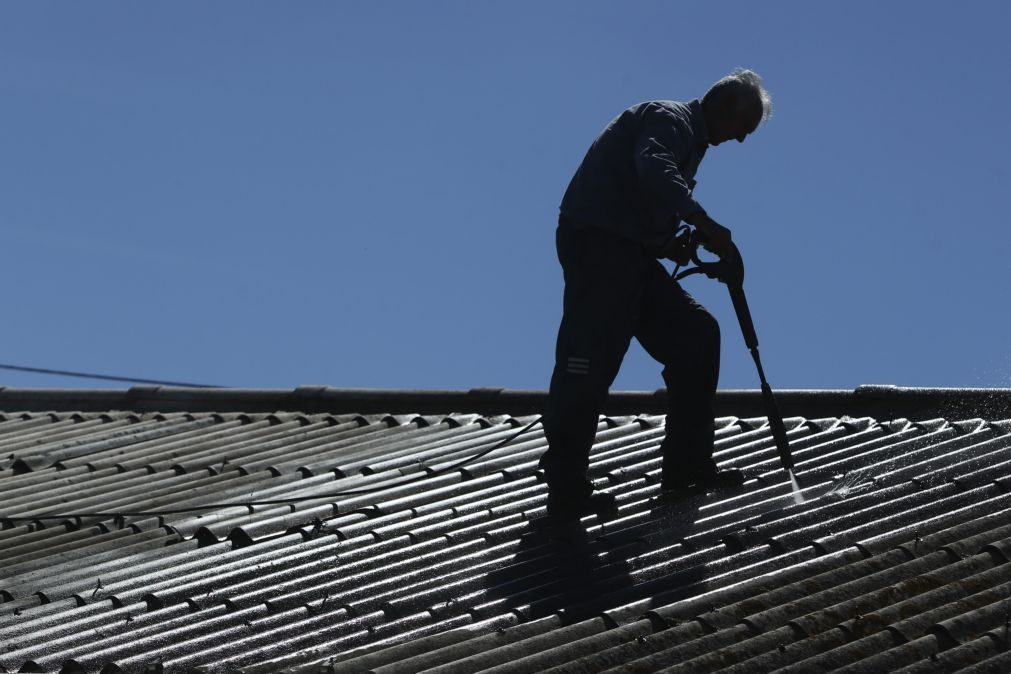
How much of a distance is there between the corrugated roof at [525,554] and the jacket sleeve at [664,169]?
3.85 ft

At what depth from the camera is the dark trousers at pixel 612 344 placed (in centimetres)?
604

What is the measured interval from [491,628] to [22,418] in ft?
24.1

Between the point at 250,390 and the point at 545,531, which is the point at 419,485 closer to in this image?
the point at 545,531

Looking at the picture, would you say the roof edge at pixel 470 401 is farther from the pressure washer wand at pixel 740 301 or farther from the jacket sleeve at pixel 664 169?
the jacket sleeve at pixel 664 169

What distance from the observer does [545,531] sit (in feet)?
19.7

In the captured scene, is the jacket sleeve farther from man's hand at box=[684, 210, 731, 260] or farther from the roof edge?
the roof edge

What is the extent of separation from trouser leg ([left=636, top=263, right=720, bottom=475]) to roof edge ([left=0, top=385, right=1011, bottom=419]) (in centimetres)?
156

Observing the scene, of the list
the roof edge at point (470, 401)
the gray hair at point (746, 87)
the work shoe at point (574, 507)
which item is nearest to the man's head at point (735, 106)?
the gray hair at point (746, 87)

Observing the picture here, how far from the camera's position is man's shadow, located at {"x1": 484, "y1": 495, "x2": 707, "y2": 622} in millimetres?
5012

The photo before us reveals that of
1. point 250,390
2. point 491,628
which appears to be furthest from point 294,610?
point 250,390

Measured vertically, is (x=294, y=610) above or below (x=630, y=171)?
below

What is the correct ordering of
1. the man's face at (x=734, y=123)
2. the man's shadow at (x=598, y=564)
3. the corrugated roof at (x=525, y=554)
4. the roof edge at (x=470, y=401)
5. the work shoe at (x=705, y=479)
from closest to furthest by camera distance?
the corrugated roof at (x=525, y=554) < the man's shadow at (x=598, y=564) < the man's face at (x=734, y=123) < the work shoe at (x=705, y=479) < the roof edge at (x=470, y=401)

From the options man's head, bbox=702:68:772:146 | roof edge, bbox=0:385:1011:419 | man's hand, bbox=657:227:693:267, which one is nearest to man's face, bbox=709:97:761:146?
man's head, bbox=702:68:772:146

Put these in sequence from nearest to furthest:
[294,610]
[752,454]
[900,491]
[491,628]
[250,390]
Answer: [491,628]
[294,610]
[900,491]
[752,454]
[250,390]
